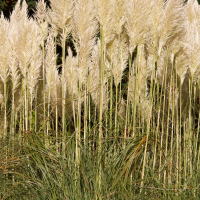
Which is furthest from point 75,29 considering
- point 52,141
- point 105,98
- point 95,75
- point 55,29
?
point 52,141

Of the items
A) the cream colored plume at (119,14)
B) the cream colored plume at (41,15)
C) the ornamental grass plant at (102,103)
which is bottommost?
→ the ornamental grass plant at (102,103)

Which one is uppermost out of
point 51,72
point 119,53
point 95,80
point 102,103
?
point 119,53

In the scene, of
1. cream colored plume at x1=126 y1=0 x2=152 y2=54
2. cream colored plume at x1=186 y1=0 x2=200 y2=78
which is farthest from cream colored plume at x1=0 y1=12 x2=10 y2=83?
cream colored plume at x1=186 y1=0 x2=200 y2=78

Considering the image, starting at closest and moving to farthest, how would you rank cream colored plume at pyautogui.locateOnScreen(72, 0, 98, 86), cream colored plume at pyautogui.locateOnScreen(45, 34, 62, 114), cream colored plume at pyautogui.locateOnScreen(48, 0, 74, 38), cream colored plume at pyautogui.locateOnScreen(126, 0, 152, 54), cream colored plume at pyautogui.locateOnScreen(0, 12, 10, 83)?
cream colored plume at pyautogui.locateOnScreen(72, 0, 98, 86) < cream colored plume at pyautogui.locateOnScreen(126, 0, 152, 54) < cream colored plume at pyautogui.locateOnScreen(48, 0, 74, 38) < cream colored plume at pyautogui.locateOnScreen(45, 34, 62, 114) < cream colored plume at pyautogui.locateOnScreen(0, 12, 10, 83)

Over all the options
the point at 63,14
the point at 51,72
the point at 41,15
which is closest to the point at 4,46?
the point at 41,15

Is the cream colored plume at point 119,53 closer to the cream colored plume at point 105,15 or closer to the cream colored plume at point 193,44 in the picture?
the cream colored plume at point 105,15

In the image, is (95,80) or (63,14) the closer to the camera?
(63,14)

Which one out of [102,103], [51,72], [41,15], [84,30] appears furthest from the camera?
[41,15]

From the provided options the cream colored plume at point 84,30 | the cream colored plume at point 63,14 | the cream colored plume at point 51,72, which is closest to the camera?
the cream colored plume at point 84,30

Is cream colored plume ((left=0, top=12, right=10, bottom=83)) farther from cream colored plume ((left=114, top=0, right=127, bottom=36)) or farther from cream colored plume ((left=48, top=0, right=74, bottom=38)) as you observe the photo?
cream colored plume ((left=114, top=0, right=127, bottom=36))

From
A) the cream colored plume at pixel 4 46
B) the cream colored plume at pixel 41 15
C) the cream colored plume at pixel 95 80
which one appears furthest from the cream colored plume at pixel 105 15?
the cream colored plume at pixel 4 46

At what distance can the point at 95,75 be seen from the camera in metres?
3.79

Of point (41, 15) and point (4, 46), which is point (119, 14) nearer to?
point (41, 15)

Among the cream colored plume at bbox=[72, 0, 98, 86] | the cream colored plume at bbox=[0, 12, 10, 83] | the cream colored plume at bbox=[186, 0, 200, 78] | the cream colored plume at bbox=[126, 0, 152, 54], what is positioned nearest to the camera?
the cream colored plume at bbox=[72, 0, 98, 86]
